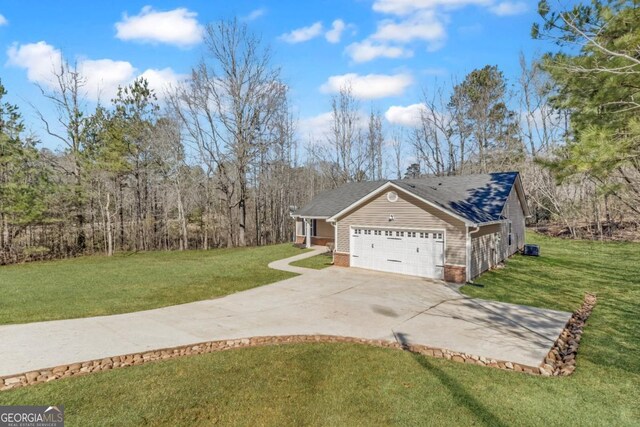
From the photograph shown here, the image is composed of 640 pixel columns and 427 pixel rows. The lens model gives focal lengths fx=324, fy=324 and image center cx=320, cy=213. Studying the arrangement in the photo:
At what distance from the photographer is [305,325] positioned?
767 centimetres

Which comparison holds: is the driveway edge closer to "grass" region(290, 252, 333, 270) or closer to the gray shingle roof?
the gray shingle roof

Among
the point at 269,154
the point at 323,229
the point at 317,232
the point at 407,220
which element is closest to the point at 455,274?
the point at 407,220

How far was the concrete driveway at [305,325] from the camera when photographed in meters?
6.17

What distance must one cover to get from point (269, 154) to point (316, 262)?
50.0ft

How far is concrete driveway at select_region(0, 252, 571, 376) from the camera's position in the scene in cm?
617

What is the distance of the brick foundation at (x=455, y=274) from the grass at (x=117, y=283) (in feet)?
20.2

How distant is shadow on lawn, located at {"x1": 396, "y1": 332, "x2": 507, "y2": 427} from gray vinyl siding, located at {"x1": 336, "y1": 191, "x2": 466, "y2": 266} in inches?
269

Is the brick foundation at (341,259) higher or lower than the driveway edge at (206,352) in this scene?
higher

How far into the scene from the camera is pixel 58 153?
21.2 m

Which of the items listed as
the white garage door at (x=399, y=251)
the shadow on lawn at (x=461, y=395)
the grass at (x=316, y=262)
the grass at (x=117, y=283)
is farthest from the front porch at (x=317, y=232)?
the shadow on lawn at (x=461, y=395)

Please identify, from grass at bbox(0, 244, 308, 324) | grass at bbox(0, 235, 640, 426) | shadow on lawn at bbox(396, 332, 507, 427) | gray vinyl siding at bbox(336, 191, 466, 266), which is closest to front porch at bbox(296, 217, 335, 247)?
grass at bbox(0, 244, 308, 324)

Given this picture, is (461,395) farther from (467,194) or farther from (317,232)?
(317,232)

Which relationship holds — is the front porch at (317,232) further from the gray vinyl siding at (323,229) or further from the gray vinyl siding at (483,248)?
the gray vinyl siding at (483,248)

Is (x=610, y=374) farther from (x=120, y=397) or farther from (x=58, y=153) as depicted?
(x=58, y=153)
